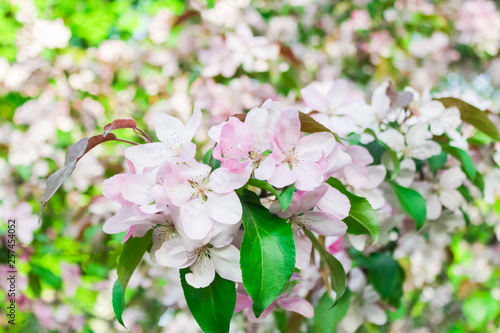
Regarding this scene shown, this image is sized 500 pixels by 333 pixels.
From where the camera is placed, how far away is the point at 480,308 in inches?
59.5

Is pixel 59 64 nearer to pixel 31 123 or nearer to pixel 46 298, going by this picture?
pixel 31 123

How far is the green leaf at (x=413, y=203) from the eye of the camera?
811 millimetres

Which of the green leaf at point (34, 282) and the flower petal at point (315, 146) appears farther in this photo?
the green leaf at point (34, 282)

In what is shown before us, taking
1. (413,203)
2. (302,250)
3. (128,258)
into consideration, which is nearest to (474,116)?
(413,203)

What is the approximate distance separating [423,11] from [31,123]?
1.98 metres

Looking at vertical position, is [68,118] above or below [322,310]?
below

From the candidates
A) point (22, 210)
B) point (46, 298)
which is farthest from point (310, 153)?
point (46, 298)

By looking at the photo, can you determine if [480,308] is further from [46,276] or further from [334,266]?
[46,276]

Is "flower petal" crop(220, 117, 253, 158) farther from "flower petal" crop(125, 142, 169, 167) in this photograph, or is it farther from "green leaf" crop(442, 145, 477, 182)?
"green leaf" crop(442, 145, 477, 182)

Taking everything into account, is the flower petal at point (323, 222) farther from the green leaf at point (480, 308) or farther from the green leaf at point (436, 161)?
the green leaf at point (480, 308)

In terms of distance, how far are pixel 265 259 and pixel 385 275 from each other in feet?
1.77

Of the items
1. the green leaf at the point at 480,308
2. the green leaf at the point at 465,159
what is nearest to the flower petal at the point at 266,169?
the green leaf at the point at 465,159

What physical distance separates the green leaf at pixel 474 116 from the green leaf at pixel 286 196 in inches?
18.7

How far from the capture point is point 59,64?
6.63ft
